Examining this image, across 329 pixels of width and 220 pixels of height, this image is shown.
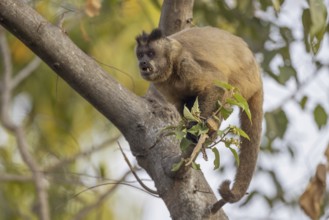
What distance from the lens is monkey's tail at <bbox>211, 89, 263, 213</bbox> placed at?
443 cm

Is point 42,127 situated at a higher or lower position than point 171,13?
higher

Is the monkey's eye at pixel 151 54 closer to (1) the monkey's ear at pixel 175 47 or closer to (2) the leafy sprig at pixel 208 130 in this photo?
(1) the monkey's ear at pixel 175 47

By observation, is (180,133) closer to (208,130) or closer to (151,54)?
(208,130)

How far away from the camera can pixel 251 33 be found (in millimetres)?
6566

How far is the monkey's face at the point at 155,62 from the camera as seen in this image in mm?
5039

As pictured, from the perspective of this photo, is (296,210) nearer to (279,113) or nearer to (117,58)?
(279,113)

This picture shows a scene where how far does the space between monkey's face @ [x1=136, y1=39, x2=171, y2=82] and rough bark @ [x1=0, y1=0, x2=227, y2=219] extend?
0.60m

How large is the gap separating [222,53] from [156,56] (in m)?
0.47

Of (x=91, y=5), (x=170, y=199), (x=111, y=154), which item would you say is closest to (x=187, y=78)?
(x=91, y=5)

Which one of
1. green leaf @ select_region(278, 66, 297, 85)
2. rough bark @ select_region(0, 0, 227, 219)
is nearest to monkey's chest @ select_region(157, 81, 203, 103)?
rough bark @ select_region(0, 0, 227, 219)

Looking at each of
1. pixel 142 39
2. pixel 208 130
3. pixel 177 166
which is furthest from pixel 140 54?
pixel 208 130

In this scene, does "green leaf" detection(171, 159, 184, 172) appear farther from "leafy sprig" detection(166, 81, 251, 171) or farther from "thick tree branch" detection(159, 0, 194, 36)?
"thick tree branch" detection(159, 0, 194, 36)

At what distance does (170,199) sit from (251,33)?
111 inches

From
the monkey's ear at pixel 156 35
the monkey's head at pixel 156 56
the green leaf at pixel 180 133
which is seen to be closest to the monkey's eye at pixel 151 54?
the monkey's head at pixel 156 56
